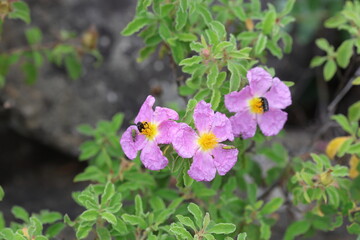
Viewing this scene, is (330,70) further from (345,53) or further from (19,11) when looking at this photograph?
(19,11)

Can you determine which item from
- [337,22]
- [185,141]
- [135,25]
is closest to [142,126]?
[185,141]

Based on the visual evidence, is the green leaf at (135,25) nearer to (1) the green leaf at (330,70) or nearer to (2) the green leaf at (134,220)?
(2) the green leaf at (134,220)

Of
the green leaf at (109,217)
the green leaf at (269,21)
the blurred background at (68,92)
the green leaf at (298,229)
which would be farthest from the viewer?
the blurred background at (68,92)

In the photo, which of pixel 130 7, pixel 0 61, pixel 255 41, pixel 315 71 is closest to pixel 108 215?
pixel 255 41

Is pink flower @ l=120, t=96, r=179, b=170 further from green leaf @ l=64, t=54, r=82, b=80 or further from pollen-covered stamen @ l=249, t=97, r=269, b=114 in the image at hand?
green leaf @ l=64, t=54, r=82, b=80

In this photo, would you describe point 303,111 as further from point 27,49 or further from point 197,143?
point 197,143

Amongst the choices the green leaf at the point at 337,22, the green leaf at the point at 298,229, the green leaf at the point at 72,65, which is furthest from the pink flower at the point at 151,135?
the green leaf at the point at 72,65
